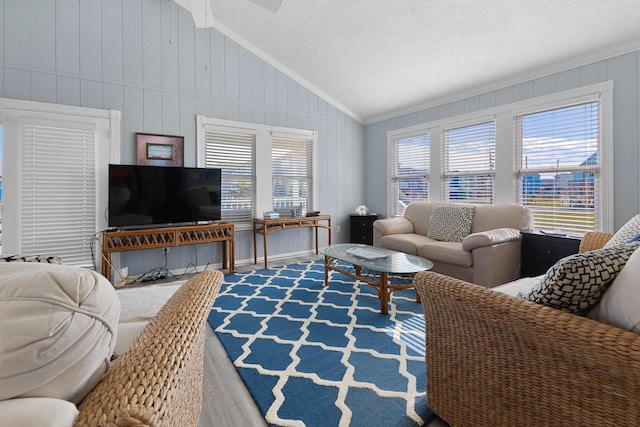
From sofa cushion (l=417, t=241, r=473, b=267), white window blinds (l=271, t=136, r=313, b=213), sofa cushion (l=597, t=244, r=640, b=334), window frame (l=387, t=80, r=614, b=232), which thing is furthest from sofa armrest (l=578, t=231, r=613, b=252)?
white window blinds (l=271, t=136, r=313, b=213)

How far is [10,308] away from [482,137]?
15.5 feet

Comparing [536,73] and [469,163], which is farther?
[469,163]

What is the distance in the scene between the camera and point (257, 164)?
15.3 ft

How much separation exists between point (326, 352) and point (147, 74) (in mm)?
3858

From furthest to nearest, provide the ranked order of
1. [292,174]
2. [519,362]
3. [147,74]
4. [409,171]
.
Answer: [409,171] < [292,174] < [147,74] < [519,362]

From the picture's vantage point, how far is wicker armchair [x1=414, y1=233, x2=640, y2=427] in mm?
821

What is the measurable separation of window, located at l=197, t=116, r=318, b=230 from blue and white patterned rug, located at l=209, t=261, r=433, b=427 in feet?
5.15

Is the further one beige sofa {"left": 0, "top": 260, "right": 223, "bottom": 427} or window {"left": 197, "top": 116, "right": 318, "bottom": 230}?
window {"left": 197, "top": 116, "right": 318, "bottom": 230}

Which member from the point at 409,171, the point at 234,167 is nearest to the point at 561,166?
the point at 409,171

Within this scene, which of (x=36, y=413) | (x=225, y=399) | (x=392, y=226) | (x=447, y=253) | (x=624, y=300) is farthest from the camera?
(x=392, y=226)

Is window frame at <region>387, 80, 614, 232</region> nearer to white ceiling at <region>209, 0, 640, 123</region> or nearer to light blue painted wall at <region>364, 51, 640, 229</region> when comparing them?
light blue painted wall at <region>364, 51, 640, 229</region>

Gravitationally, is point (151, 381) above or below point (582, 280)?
below

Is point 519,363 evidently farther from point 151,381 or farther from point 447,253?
point 447,253

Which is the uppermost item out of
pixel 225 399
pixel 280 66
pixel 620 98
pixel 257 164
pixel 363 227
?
pixel 280 66
